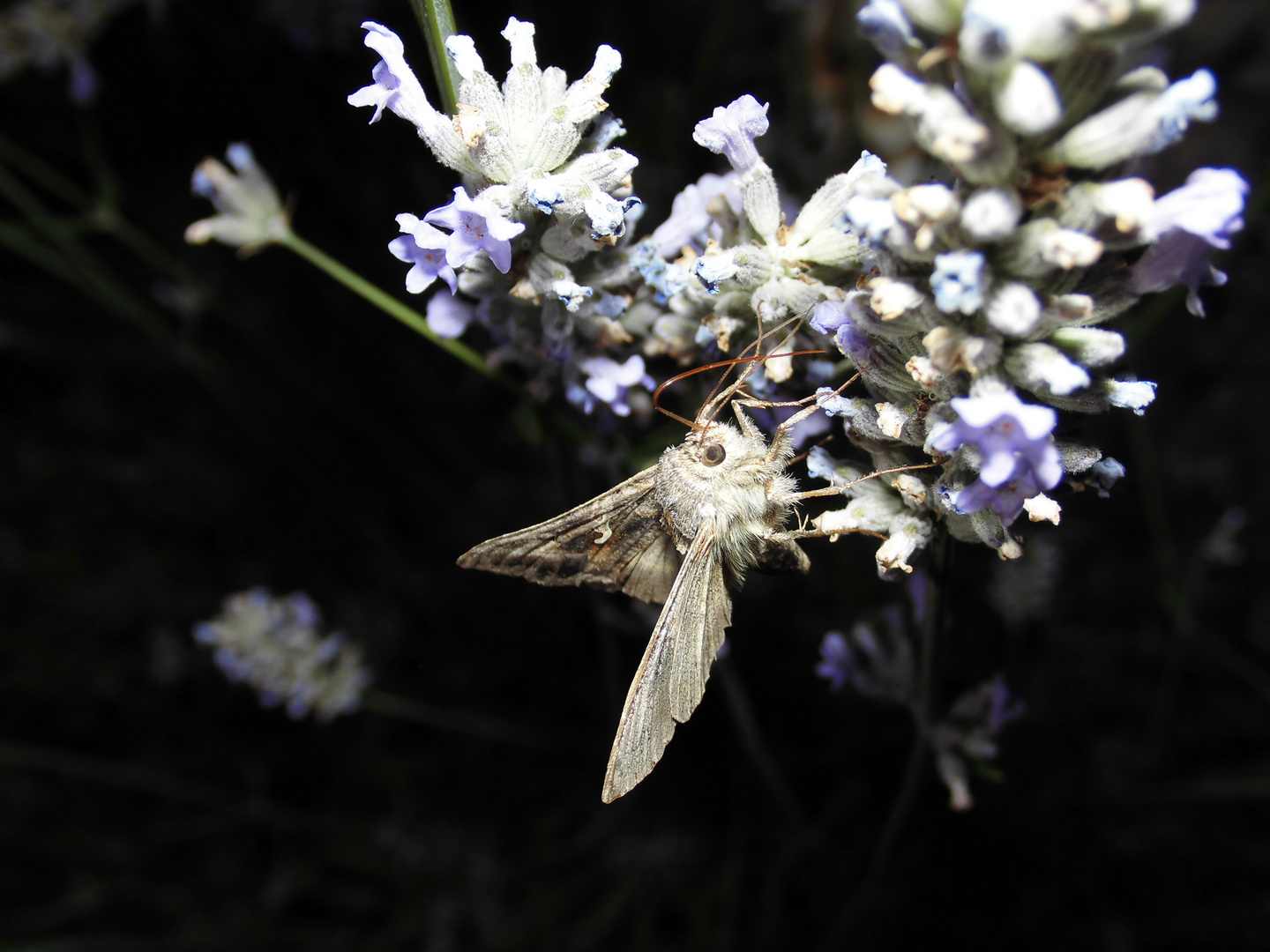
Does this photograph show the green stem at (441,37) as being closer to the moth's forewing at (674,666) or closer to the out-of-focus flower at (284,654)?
the moth's forewing at (674,666)

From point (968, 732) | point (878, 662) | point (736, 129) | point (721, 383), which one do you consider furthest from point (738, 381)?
→ point (968, 732)

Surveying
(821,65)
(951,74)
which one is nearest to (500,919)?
(951,74)

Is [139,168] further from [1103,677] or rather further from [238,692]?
[1103,677]

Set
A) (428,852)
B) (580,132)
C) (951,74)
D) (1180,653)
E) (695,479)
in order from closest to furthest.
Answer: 1. (951,74)
2. (580,132)
3. (695,479)
4. (1180,653)
5. (428,852)

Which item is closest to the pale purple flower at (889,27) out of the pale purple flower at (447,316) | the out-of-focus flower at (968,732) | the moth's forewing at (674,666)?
the moth's forewing at (674,666)

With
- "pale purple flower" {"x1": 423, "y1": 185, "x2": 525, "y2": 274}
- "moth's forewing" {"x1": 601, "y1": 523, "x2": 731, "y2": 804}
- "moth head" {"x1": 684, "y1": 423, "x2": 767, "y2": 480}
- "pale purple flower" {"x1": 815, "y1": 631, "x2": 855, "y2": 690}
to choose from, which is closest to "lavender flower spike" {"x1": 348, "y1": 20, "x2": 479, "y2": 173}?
"pale purple flower" {"x1": 423, "y1": 185, "x2": 525, "y2": 274}

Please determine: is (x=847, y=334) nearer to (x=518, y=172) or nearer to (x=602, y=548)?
(x=518, y=172)
